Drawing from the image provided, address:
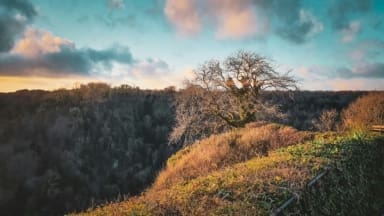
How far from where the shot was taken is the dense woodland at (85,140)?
49.5 meters

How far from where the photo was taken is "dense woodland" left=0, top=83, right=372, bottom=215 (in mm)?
49500

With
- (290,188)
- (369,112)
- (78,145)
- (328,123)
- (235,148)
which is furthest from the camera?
(78,145)

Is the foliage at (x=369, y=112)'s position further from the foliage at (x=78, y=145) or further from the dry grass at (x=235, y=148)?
the foliage at (x=78, y=145)

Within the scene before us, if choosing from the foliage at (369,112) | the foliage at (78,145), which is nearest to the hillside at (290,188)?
the foliage at (369,112)

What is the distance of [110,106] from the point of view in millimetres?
95250

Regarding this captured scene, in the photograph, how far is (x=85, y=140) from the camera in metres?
75.0

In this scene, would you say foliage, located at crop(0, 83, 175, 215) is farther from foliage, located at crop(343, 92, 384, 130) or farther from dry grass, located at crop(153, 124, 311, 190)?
foliage, located at crop(343, 92, 384, 130)

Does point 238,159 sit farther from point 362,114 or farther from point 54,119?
point 54,119

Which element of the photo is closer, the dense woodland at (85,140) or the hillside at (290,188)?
the hillside at (290,188)

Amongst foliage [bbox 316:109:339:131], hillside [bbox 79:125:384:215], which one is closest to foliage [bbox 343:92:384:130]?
foliage [bbox 316:109:339:131]

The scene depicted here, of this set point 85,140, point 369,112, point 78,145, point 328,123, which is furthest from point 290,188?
point 85,140

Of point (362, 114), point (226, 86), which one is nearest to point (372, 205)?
point (226, 86)

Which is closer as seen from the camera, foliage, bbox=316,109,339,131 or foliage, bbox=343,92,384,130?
foliage, bbox=343,92,384,130

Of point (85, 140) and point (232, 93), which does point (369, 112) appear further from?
point (85, 140)
